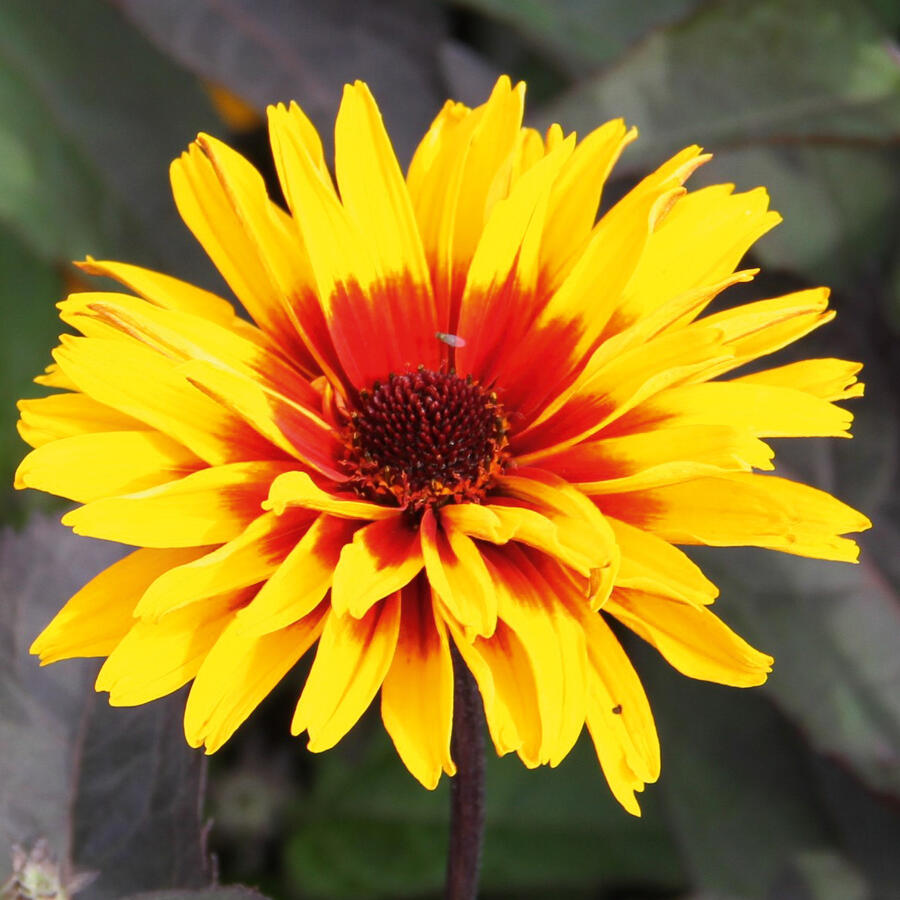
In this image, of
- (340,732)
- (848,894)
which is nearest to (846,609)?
(848,894)

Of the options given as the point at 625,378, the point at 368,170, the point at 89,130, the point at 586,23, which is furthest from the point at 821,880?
the point at 89,130

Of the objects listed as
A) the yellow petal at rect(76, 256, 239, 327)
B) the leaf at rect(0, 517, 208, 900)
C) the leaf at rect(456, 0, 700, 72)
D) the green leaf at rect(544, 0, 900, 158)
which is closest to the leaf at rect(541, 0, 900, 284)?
the green leaf at rect(544, 0, 900, 158)

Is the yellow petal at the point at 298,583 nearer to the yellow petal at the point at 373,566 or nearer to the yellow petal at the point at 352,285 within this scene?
the yellow petal at the point at 373,566

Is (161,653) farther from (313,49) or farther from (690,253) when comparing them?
(313,49)

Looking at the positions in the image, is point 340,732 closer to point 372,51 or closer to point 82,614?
point 82,614

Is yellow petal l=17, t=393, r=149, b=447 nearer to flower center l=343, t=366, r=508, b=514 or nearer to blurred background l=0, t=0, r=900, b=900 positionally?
flower center l=343, t=366, r=508, b=514

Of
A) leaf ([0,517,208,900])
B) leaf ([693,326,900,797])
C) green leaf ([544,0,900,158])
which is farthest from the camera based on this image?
green leaf ([544,0,900,158])
